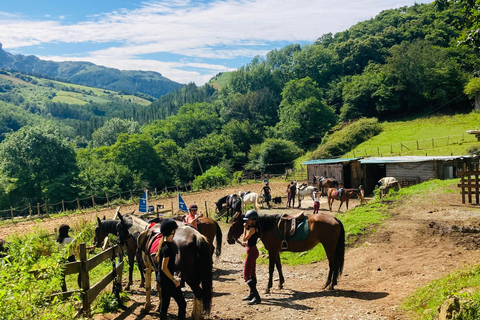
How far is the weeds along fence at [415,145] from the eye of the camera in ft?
123

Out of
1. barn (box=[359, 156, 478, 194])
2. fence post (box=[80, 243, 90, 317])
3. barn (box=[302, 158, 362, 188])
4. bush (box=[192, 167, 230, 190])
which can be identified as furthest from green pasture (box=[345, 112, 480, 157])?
fence post (box=[80, 243, 90, 317])

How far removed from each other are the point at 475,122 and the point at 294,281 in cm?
4487

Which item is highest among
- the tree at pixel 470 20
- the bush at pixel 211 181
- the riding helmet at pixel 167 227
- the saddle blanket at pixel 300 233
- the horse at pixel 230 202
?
the tree at pixel 470 20

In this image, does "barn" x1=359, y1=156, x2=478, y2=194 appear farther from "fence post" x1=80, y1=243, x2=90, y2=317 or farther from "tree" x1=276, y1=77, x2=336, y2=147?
"tree" x1=276, y1=77, x2=336, y2=147

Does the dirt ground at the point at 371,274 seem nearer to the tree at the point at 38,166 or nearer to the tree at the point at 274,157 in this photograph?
the tree at the point at 274,157

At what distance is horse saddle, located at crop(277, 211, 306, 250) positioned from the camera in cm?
829

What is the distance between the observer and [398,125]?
55125 millimetres

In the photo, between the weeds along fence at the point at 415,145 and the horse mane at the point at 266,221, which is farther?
the weeds along fence at the point at 415,145

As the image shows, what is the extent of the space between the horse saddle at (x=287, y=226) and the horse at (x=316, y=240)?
0.39ft

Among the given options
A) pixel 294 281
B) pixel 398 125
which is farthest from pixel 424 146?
pixel 294 281

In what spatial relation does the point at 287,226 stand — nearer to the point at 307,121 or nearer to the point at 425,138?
the point at 425,138

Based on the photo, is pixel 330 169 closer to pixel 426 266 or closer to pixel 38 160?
pixel 426 266

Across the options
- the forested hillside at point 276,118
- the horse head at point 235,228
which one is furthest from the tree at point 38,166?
the horse head at point 235,228

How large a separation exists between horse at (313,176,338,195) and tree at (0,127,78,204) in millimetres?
35641
